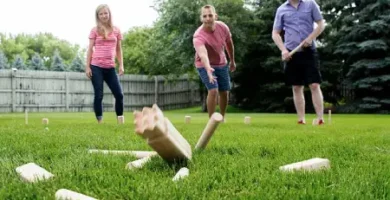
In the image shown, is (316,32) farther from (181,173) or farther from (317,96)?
(181,173)

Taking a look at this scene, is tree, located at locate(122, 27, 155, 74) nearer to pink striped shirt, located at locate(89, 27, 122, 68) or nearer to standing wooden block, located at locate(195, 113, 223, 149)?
pink striped shirt, located at locate(89, 27, 122, 68)

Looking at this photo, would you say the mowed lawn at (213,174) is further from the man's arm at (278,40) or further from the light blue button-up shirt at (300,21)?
the light blue button-up shirt at (300,21)

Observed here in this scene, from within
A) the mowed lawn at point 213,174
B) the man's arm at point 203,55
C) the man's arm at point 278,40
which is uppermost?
the man's arm at point 278,40

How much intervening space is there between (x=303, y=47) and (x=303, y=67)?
26 centimetres

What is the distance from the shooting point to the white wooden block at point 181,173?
2142 mm

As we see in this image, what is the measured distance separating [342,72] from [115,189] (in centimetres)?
2002

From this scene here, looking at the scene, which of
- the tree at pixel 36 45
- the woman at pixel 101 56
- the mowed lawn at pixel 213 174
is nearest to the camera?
the mowed lawn at pixel 213 174

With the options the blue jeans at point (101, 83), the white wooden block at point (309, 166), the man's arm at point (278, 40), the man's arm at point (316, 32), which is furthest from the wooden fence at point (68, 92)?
the white wooden block at point (309, 166)

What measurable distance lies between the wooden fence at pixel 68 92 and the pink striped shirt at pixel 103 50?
50.8 feet

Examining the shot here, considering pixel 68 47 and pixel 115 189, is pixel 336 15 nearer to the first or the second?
pixel 115 189

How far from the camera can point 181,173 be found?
2221mm

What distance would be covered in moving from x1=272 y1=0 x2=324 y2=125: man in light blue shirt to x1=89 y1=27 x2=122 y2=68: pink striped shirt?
225 centimetres

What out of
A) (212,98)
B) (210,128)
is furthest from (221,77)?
(210,128)

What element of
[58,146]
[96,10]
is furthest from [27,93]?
[58,146]
